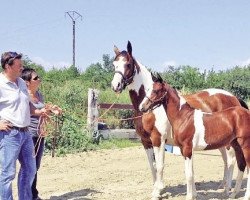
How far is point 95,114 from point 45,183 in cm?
437

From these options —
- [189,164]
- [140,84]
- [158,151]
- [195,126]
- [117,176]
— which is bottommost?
[117,176]

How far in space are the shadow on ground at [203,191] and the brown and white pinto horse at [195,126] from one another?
75 centimetres

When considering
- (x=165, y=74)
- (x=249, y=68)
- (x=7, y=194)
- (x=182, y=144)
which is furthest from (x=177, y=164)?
(x=249, y=68)

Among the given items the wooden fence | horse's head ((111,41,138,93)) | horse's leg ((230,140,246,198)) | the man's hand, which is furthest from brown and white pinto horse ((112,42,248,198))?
the wooden fence

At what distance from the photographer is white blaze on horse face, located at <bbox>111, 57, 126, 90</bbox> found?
582 centimetres

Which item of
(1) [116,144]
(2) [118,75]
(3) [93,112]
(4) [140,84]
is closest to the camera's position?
(2) [118,75]

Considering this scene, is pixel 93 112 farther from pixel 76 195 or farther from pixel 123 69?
pixel 123 69

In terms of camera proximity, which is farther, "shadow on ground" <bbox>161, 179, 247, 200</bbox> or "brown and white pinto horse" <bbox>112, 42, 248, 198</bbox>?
"shadow on ground" <bbox>161, 179, 247, 200</bbox>

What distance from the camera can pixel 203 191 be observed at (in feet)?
21.7

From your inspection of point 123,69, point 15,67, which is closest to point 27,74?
point 15,67

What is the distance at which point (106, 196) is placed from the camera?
6.36 metres

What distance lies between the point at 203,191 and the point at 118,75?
2352mm

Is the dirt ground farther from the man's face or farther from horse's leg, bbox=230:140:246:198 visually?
the man's face

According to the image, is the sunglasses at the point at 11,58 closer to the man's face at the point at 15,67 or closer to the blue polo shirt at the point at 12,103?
the man's face at the point at 15,67
